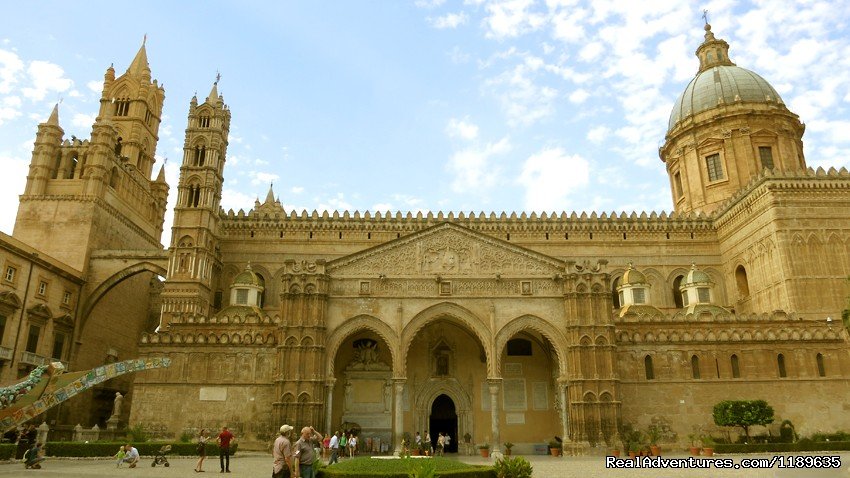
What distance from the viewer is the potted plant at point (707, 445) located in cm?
2395

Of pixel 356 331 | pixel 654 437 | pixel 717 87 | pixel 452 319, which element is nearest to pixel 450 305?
pixel 452 319

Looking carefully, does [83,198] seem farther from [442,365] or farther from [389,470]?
[389,470]

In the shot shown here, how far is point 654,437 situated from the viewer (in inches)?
Answer: 1056

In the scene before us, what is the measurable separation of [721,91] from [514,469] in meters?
42.5

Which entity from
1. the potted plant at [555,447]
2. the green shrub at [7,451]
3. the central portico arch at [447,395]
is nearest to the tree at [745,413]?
the potted plant at [555,447]

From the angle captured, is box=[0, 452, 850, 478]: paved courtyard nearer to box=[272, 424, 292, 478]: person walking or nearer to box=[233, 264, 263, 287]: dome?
box=[272, 424, 292, 478]: person walking

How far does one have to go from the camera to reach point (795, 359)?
3017 cm

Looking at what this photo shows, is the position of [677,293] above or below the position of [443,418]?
above

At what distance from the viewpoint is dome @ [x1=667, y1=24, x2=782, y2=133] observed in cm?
4591

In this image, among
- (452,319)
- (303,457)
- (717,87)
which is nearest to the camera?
(303,457)

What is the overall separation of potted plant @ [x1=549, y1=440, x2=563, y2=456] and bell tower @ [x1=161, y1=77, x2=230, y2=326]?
831 inches

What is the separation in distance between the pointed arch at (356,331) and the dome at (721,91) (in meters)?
33.7

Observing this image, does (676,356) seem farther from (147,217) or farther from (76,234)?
(147,217)

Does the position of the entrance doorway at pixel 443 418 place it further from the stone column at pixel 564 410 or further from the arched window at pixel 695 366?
the arched window at pixel 695 366
